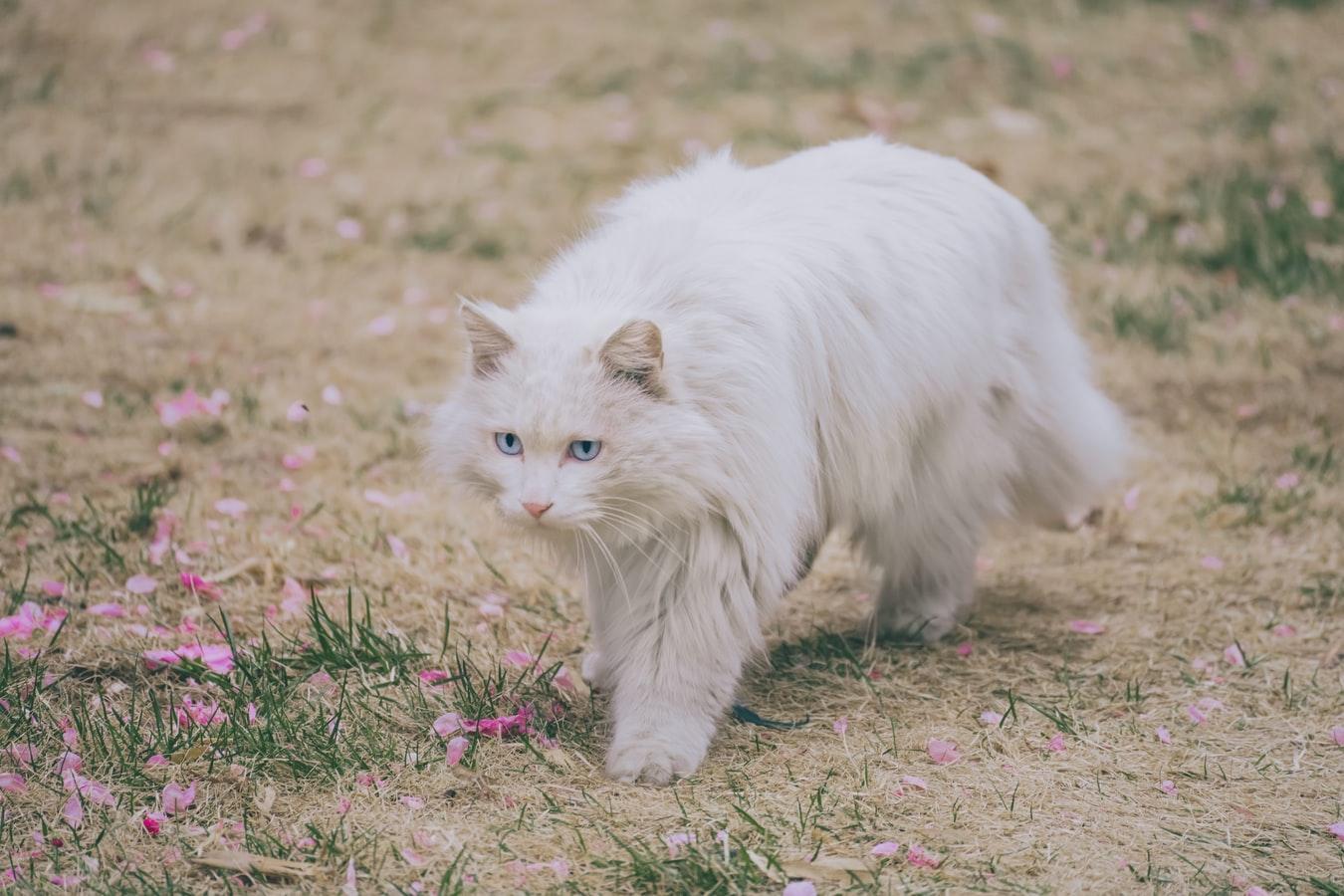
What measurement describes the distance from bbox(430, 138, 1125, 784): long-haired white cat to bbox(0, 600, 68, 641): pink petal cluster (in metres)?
1.23

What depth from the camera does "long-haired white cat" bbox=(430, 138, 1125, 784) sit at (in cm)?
292

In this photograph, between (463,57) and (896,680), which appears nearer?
(896,680)

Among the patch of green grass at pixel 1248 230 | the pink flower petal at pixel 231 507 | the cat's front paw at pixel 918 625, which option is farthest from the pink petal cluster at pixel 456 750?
the patch of green grass at pixel 1248 230

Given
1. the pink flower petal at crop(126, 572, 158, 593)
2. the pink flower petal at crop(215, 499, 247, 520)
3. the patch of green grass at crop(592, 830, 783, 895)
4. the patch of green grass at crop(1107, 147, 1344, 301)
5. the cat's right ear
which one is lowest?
the pink flower petal at crop(215, 499, 247, 520)

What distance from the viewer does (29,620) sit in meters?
3.54

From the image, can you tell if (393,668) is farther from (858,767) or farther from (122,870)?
(858,767)

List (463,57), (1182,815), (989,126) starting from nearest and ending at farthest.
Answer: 1. (1182,815)
2. (989,126)
3. (463,57)

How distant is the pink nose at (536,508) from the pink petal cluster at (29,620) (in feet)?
4.87

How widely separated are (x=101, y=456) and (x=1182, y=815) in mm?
3482

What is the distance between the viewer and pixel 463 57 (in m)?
8.36

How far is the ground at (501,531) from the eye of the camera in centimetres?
284

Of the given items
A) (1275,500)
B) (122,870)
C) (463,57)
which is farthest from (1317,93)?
(122,870)

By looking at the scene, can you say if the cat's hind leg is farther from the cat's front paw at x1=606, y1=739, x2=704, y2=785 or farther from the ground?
the cat's front paw at x1=606, y1=739, x2=704, y2=785

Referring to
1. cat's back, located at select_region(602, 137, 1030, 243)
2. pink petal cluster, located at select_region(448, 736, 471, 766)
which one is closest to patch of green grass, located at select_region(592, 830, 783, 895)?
pink petal cluster, located at select_region(448, 736, 471, 766)
